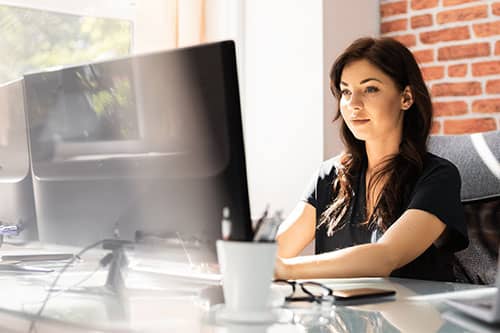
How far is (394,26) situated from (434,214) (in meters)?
1.72

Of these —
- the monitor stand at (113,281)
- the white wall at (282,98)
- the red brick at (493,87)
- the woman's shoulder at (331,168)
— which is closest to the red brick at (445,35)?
the red brick at (493,87)

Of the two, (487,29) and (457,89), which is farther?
(457,89)

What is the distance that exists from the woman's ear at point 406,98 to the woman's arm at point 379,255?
0.40m

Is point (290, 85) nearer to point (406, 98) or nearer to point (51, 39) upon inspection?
point (51, 39)

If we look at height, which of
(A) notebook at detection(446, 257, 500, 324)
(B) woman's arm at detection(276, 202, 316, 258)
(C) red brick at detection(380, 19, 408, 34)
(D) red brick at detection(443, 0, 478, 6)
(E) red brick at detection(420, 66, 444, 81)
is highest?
(D) red brick at detection(443, 0, 478, 6)

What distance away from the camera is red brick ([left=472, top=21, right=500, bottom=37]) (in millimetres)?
3219

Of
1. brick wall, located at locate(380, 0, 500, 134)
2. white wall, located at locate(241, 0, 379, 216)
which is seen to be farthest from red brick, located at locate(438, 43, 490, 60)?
white wall, located at locate(241, 0, 379, 216)

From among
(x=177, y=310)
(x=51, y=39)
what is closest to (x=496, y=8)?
(x=51, y=39)

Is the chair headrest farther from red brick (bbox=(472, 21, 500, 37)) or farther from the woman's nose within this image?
red brick (bbox=(472, 21, 500, 37))

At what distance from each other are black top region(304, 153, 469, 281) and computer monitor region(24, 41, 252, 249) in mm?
931

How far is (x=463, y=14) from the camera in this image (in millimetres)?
3320

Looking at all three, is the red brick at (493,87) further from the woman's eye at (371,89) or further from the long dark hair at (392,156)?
the woman's eye at (371,89)

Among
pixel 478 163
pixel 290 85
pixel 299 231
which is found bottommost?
pixel 299 231

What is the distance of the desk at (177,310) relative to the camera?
1.17 m
